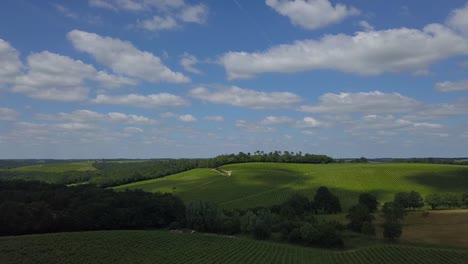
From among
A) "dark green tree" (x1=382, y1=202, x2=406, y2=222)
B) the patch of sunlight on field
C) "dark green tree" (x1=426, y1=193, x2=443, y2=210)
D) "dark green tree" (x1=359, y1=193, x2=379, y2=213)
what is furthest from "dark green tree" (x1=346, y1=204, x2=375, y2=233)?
the patch of sunlight on field

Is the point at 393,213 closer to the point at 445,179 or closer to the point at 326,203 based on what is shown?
the point at 326,203

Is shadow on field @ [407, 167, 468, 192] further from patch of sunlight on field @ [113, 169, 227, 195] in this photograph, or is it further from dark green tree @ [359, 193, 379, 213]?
patch of sunlight on field @ [113, 169, 227, 195]

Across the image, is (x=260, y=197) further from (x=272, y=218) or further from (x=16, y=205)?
(x=16, y=205)

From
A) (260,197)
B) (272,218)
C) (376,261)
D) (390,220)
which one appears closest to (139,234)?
(272,218)

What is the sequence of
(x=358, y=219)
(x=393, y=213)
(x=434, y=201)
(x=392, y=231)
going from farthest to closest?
(x=434, y=201) → (x=358, y=219) → (x=393, y=213) → (x=392, y=231)

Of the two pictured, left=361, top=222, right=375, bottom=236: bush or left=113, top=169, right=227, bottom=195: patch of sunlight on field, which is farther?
left=113, top=169, right=227, bottom=195: patch of sunlight on field

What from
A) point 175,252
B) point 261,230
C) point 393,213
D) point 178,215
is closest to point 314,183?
point 393,213
